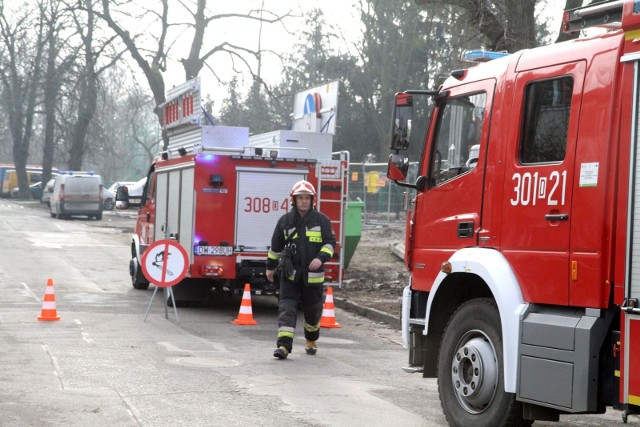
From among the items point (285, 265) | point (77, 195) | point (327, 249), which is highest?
point (77, 195)

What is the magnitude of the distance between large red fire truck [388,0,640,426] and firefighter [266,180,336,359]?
2939mm

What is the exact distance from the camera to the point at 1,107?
6512 cm

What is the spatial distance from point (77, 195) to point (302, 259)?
35297 mm

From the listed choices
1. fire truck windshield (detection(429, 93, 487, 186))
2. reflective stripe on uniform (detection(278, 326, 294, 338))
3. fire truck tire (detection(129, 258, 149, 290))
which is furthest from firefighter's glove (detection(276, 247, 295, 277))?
fire truck tire (detection(129, 258, 149, 290))

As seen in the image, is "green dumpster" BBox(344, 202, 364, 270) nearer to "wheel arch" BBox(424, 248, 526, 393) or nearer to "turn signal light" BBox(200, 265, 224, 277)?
"turn signal light" BBox(200, 265, 224, 277)

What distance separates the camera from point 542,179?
21.4ft

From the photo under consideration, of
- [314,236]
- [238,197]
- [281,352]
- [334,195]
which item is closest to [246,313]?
[238,197]

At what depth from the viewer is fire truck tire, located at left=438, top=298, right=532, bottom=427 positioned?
6691 mm

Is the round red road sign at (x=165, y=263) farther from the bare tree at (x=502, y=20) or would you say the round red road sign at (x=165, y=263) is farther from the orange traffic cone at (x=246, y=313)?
the bare tree at (x=502, y=20)

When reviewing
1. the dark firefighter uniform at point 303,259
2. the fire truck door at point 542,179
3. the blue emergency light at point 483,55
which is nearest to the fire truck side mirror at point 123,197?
the dark firefighter uniform at point 303,259

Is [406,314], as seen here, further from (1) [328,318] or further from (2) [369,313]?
(2) [369,313]

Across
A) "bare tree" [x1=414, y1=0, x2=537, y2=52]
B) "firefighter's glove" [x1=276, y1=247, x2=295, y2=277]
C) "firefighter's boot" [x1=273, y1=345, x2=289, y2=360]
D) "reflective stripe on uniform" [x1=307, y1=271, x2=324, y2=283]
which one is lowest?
"firefighter's boot" [x1=273, y1=345, x2=289, y2=360]

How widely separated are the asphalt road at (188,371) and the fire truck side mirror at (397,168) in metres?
1.80

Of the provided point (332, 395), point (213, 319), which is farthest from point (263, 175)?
point (332, 395)
